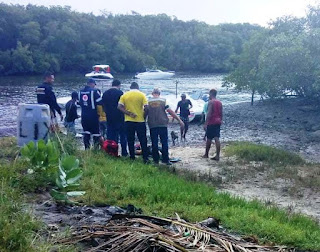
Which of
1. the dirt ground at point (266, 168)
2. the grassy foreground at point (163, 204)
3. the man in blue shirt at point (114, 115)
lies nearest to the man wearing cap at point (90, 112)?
the man in blue shirt at point (114, 115)

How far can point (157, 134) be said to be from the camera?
10.6 m

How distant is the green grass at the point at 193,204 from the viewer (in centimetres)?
574

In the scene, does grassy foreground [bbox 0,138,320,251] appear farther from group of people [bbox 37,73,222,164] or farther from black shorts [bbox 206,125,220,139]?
black shorts [bbox 206,125,220,139]

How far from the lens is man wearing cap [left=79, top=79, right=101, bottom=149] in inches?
425

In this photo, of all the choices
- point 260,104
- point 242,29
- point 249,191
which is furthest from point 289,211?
point 242,29

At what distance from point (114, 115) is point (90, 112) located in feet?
1.84

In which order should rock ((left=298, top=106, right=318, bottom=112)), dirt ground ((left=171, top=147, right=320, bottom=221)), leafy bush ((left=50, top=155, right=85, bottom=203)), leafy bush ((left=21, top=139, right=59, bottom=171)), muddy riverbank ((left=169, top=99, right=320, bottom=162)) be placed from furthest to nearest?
1. rock ((left=298, top=106, right=318, bottom=112))
2. muddy riverbank ((left=169, top=99, right=320, bottom=162))
3. dirt ground ((left=171, top=147, right=320, bottom=221))
4. leafy bush ((left=21, top=139, right=59, bottom=171))
5. leafy bush ((left=50, top=155, right=85, bottom=203))

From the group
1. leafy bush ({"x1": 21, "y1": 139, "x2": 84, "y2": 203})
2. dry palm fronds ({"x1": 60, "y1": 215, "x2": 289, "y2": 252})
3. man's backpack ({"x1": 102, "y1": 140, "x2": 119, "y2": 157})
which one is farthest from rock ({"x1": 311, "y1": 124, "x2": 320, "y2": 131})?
dry palm fronds ({"x1": 60, "y1": 215, "x2": 289, "y2": 252})

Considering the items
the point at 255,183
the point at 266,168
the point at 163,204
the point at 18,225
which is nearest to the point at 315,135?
the point at 266,168

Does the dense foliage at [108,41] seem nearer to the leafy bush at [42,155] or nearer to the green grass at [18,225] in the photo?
the leafy bush at [42,155]

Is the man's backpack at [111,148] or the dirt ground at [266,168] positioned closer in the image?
the dirt ground at [266,168]

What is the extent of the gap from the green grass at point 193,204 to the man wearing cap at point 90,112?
2689mm

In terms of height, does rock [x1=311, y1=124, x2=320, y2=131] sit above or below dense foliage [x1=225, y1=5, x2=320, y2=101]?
below

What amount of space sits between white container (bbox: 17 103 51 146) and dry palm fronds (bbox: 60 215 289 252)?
4.47 metres
